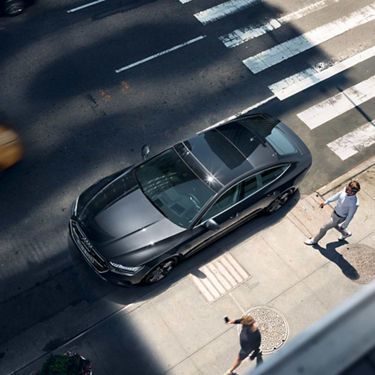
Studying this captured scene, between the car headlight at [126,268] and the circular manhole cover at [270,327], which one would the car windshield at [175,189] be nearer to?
the car headlight at [126,268]

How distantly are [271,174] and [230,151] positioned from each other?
1.06 meters

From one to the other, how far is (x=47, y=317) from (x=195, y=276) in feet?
10.5

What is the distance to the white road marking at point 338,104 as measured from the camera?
44.5 ft

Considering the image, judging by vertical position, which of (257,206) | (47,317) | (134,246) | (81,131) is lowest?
(47,317)

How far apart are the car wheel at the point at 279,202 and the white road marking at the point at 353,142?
7.49ft

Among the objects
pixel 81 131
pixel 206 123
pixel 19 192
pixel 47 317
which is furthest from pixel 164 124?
pixel 47 317

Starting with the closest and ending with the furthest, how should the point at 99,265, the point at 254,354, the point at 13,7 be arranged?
the point at 254,354 < the point at 99,265 < the point at 13,7

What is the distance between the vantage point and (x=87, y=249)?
A: 995 centimetres

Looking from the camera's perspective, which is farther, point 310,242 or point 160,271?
point 310,242

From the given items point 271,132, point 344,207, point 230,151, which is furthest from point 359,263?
point 230,151

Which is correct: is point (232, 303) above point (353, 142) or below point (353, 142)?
below

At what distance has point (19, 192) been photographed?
11.7m

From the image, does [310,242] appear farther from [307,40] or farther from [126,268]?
[307,40]

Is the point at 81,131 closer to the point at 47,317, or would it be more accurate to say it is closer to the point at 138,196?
the point at 138,196
